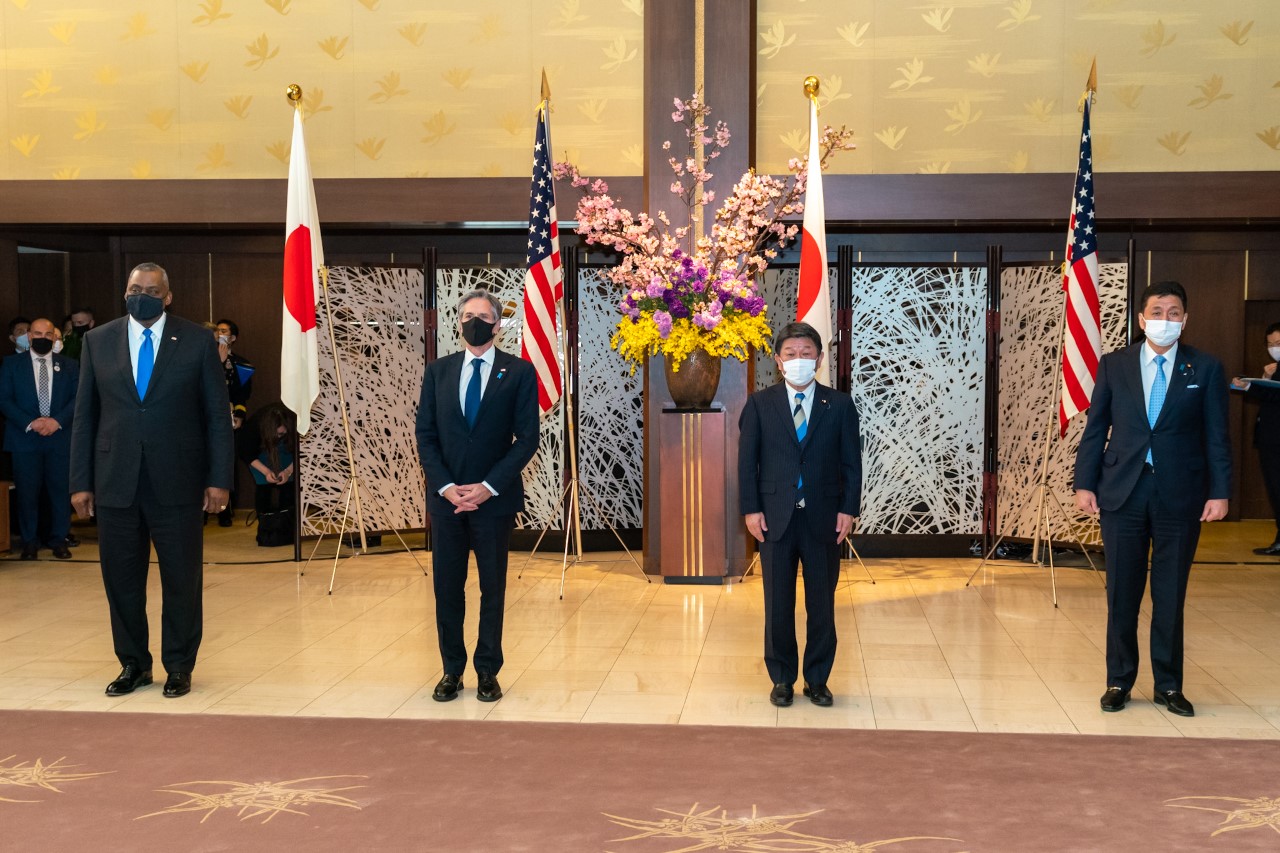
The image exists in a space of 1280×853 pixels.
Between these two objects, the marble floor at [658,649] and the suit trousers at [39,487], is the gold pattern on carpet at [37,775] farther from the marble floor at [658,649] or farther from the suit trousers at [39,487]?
the suit trousers at [39,487]

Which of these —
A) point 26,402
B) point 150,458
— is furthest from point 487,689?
point 26,402

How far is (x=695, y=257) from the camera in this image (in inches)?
313

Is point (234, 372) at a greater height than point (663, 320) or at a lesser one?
lesser

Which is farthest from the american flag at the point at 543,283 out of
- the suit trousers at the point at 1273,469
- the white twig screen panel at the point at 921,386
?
the suit trousers at the point at 1273,469

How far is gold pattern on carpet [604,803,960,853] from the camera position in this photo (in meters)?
3.46

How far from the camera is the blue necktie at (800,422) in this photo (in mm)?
5016

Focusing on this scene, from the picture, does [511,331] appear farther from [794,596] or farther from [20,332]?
[794,596]

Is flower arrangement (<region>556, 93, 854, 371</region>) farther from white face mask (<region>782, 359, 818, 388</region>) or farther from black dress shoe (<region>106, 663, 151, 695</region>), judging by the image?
black dress shoe (<region>106, 663, 151, 695</region>)

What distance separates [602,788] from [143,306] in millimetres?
2706

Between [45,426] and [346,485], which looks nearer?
[45,426]

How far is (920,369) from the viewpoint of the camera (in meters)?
8.97

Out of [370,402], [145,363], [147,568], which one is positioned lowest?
[147,568]

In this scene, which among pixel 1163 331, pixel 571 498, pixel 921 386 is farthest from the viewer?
pixel 921 386

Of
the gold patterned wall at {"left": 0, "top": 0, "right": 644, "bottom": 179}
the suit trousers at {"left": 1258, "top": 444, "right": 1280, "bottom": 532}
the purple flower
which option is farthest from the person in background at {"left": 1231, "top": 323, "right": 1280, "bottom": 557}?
the gold patterned wall at {"left": 0, "top": 0, "right": 644, "bottom": 179}
